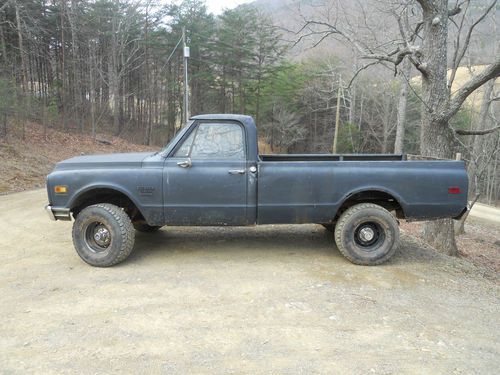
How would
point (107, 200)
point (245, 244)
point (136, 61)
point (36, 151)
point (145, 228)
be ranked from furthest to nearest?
point (136, 61) → point (36, 151) → point (145, 228) → point (245, 244) → point (107, 200)

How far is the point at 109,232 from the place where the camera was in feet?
15.7

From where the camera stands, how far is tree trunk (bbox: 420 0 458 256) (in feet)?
23.2

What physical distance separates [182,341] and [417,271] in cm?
314

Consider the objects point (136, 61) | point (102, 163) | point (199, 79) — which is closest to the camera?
point (102, 163)

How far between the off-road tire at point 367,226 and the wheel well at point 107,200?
104 inches

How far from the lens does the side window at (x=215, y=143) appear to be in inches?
191

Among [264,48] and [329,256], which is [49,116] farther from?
[329,256]

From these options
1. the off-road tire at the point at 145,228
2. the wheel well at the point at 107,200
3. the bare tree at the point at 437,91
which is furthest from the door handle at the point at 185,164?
the bare tree at the point at 437,91

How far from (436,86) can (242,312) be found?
5.76m

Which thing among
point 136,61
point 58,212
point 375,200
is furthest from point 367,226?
point 136,61

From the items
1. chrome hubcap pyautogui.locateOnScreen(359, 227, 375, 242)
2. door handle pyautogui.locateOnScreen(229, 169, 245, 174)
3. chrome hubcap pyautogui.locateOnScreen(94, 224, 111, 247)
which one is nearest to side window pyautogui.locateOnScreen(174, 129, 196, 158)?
door handle pyautogui.locateOnScreen(229, 169, 245, 174)

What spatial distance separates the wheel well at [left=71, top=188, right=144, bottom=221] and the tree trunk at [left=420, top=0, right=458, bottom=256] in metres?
5.36

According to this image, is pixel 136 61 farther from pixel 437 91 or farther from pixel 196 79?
pixel 437 91

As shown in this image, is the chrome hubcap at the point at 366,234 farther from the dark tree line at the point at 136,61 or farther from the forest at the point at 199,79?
the dark tree line at the point at 136,61
